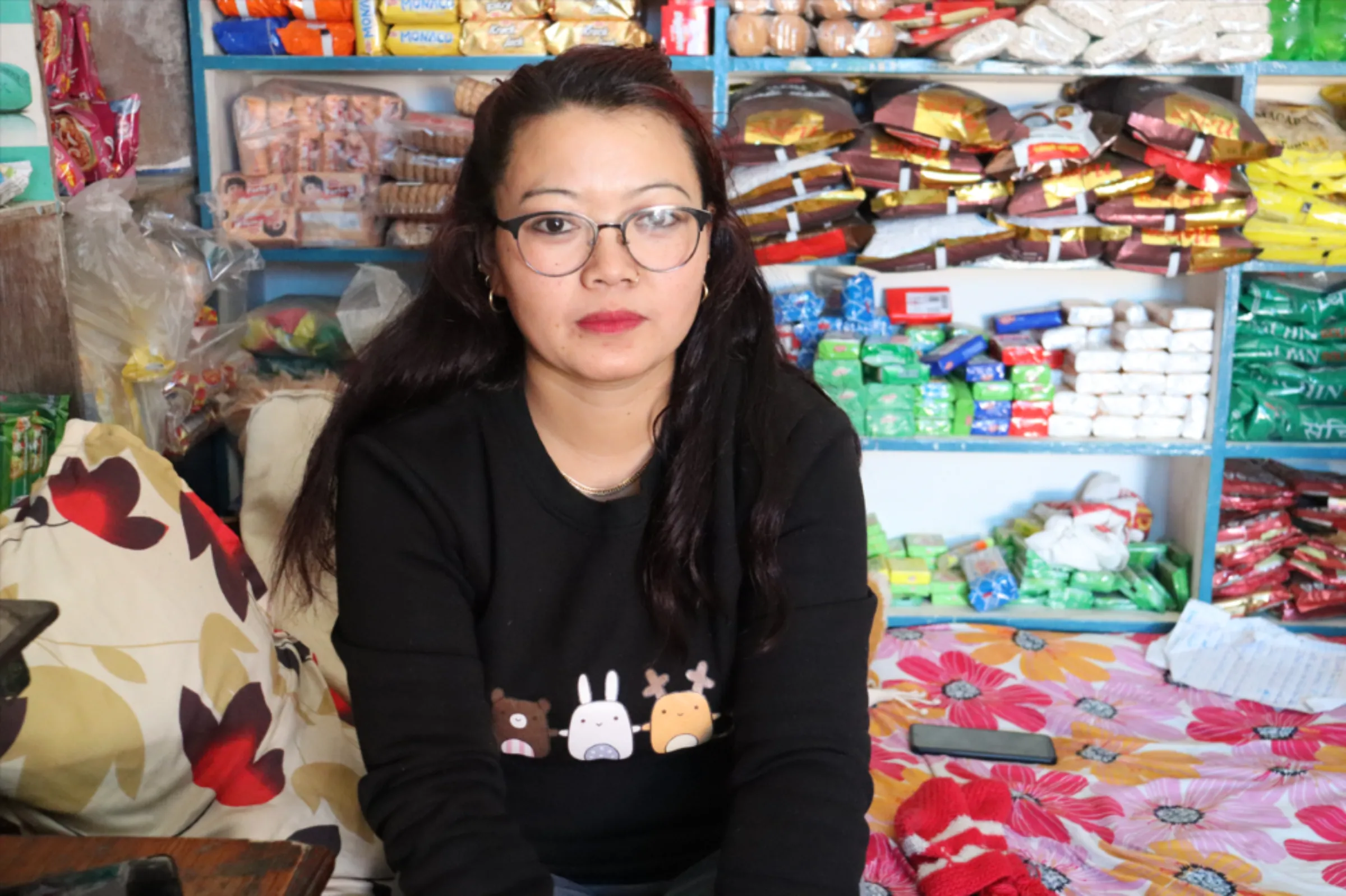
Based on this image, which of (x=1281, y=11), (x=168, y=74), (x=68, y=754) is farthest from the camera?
(x=168, y=74)

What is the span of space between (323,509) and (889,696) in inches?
53.0

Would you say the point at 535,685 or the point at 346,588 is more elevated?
the point at 346,588

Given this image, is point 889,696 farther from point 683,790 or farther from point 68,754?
point 68,754

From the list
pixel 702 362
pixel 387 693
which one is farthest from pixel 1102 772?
pixel 387 693

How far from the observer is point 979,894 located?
5.46ft

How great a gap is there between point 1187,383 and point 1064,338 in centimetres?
26

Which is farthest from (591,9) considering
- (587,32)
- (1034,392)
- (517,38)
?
(1034,392)

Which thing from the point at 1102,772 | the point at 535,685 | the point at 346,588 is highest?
the point at 346,588

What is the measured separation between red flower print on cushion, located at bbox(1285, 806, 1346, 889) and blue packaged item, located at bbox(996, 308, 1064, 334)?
3.64 ft

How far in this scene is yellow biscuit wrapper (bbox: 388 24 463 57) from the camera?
7.86 feet

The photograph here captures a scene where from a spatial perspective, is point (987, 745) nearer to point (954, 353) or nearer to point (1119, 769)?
point (1119, 769)

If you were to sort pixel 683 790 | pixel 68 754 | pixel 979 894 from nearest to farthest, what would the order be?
pixel 68 754 < pixel 683 790 < pixel 979 894

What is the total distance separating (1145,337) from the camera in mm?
2479

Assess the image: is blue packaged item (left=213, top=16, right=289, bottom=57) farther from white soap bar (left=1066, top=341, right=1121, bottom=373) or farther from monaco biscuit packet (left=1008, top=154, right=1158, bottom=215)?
white soap bar (left=1066, top=341, right=1121, bottom=373)
